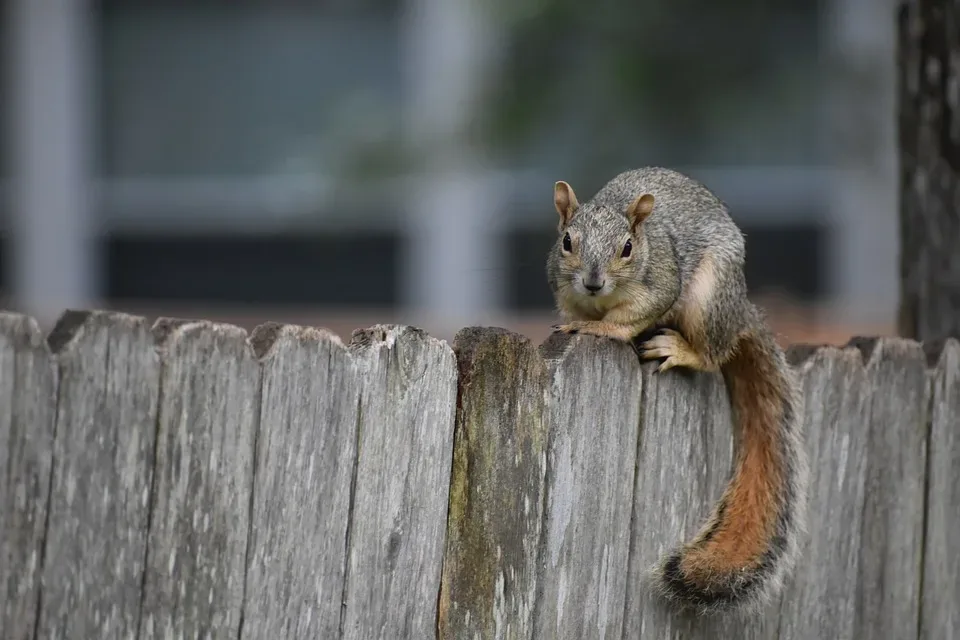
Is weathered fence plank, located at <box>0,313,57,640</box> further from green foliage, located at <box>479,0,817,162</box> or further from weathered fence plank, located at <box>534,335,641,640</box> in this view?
green foliage, located at <box>479,0,817,162</box>

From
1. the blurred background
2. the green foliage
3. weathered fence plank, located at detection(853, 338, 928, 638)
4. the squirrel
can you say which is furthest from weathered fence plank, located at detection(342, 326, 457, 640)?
the blurred background

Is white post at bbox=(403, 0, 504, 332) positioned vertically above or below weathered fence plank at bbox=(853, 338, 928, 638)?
above

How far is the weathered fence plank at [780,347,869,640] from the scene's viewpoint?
250 cm

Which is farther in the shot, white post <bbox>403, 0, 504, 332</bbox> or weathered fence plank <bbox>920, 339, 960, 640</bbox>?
white post <bbox>403, 0, 504, 332</bbox>

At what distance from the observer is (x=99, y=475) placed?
66.7 inches

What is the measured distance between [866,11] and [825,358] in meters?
6.14

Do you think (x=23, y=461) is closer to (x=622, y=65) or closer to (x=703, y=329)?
(x=703, y=329)

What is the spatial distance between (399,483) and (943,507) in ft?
4.31

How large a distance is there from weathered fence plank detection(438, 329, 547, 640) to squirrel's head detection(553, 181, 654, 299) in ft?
1.90

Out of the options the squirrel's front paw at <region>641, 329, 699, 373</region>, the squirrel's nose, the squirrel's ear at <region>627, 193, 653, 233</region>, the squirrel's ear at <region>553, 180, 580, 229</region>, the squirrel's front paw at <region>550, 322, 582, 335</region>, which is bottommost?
the squirrel's front paw at <region>641, 329, 699, 373</region>

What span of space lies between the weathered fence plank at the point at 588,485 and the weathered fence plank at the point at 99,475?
0.69m

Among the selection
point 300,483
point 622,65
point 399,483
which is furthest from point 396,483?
point 622,65

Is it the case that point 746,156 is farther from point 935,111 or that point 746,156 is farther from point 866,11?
point 935,111

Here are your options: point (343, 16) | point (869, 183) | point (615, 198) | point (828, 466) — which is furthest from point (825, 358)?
point (343, 16)
